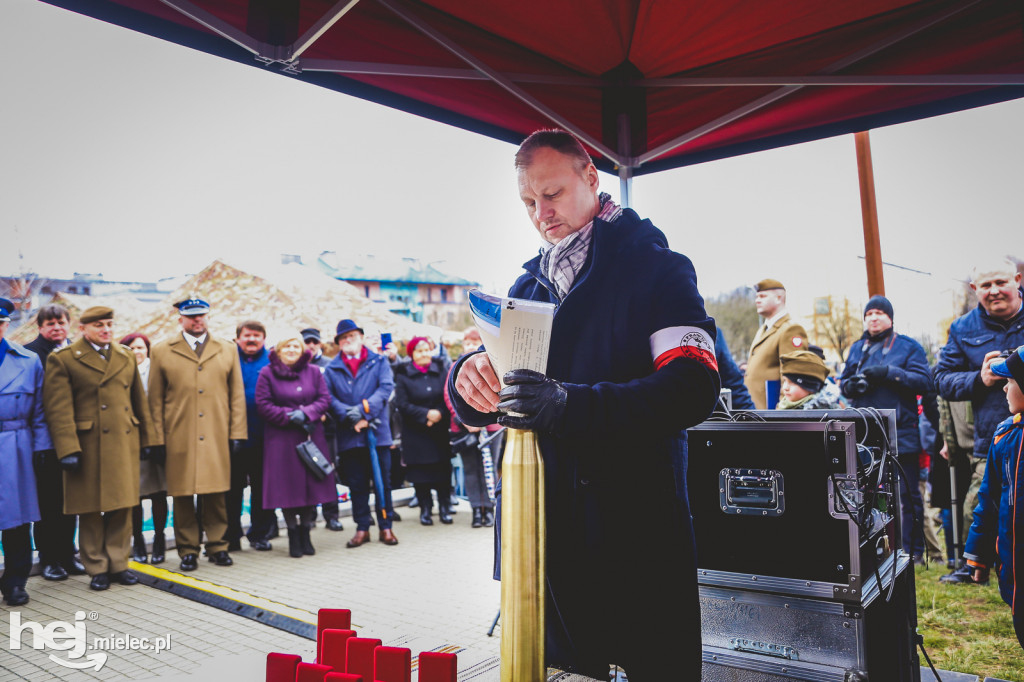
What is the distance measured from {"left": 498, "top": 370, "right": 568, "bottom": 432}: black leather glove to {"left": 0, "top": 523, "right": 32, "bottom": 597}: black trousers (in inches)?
205

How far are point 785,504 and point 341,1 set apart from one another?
2.54m

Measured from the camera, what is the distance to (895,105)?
342cm

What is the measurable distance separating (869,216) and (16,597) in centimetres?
942

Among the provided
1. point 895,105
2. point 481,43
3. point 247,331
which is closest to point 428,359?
point 247,331

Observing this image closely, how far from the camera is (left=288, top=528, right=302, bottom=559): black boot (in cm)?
643

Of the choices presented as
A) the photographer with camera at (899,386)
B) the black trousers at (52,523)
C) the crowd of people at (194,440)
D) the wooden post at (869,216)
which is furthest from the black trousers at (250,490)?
the wooden post at (869,216)

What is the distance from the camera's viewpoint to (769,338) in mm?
4871

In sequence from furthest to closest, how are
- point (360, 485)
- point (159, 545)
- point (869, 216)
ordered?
point (869, 216)
point (360, 485)
point (159, 545)

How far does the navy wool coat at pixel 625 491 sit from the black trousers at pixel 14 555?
5.09 meters

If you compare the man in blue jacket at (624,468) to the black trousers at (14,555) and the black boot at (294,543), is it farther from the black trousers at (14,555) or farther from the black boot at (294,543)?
the black boot at (294,543)

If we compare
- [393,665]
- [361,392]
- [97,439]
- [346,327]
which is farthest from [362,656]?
[346,327]

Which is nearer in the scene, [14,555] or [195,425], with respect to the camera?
[14,555]

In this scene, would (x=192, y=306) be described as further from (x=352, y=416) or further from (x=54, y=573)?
(x=54, y=573)

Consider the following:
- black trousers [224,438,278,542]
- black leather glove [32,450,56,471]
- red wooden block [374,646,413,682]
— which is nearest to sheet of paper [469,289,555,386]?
red wooden block [374,646,413,682]
